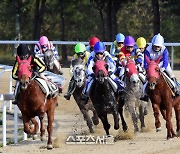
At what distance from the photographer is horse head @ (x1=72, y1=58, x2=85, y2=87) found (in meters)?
14.0

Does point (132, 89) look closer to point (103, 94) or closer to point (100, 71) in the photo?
point (103, 94)

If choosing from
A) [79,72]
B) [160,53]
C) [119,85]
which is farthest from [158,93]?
[79,72]

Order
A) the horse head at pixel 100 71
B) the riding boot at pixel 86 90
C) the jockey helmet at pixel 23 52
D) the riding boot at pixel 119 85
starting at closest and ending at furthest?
1. the jockey helmet at pixel 23 52
2. the horse head at pixel 100 71
3. the riding boot at pixel 86 90
4. the riding boot at pixel 119 85

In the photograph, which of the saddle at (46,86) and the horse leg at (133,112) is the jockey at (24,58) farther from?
the horse leg at (133,112)

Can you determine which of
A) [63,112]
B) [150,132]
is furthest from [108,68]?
[63,112]

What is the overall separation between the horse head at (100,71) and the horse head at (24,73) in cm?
123

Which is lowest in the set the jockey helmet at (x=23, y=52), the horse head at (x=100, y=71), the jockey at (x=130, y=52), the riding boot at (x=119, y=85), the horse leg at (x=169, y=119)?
the horse leg at (x=169, y=119)

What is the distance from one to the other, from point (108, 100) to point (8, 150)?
6.27ft

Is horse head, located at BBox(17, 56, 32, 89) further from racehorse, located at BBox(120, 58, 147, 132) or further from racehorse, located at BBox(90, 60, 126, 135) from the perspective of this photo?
racehorse, located at BBox(120, 58, 147, 132)

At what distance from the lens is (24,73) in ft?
38.1

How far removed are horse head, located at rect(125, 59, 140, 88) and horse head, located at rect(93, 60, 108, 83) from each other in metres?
1.18

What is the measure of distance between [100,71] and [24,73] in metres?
1.47

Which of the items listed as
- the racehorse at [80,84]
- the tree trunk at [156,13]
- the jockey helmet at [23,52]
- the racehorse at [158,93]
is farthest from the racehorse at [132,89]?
the tree trunk at [156,13]

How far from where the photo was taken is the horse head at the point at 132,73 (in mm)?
13898
